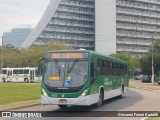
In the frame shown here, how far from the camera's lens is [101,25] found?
15038 cm

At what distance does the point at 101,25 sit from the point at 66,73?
13093 centimetres

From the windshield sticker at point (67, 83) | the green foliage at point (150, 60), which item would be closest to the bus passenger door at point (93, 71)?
Answer: the windshield sticker at point (67, 83)

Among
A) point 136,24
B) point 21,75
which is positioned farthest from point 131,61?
point 21,75

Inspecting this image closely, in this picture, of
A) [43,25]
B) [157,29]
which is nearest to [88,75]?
[43,25]

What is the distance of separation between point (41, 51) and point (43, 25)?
131ft

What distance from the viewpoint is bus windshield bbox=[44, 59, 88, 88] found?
797 inches

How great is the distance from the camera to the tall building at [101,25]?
479ft

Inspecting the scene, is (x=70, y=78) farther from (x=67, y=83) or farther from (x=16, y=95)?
(x=16, y=95)

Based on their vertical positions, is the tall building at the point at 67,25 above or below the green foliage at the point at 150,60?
above

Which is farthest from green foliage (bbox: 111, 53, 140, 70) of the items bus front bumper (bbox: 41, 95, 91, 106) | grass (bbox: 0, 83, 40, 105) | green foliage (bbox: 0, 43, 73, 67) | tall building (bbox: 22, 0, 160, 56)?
bus front bumper (bbox: 41, 95, 91, 106)

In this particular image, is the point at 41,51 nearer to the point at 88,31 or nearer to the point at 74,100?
the point at 88,31

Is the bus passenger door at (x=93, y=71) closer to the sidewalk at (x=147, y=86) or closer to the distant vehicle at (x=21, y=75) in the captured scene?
the sidewalk at (x=147, y=86)

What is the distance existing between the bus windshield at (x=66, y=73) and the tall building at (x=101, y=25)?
400 ft

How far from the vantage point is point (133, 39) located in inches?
6009
